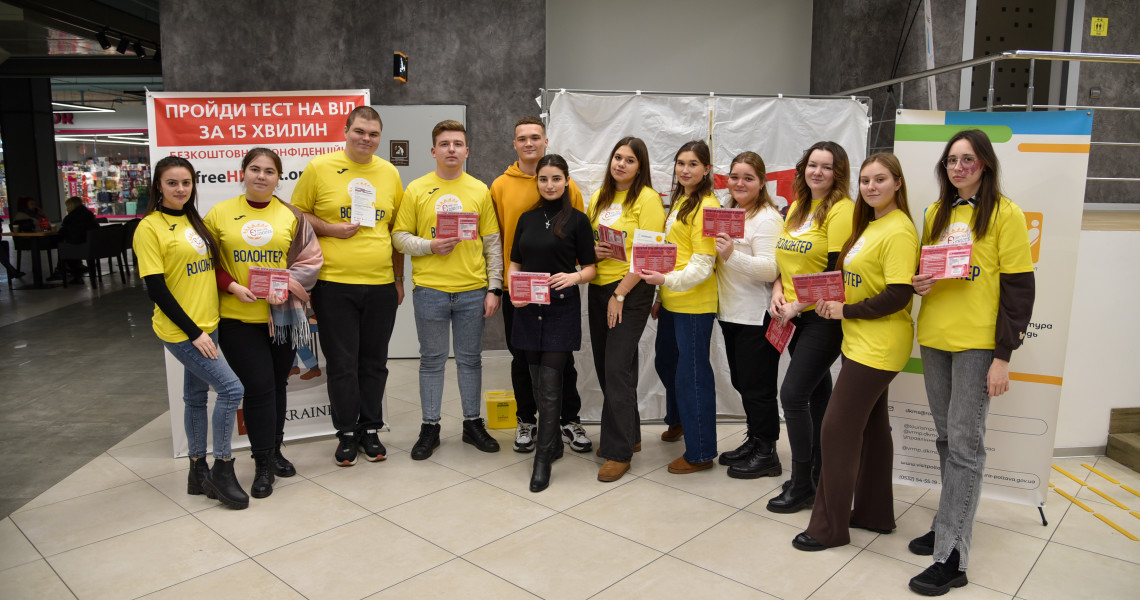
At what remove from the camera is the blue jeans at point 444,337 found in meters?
3.71

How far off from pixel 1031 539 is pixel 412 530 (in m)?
2.63

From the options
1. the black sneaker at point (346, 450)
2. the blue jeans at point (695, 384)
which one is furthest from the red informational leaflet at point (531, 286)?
the black sneaker at point (346, 450)

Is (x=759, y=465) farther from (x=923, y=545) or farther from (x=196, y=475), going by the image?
(x=196, y=475)

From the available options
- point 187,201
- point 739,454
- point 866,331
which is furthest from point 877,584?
point 187,201

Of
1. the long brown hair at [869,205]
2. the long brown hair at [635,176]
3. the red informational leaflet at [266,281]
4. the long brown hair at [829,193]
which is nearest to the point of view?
the long brown hair at [869,205]

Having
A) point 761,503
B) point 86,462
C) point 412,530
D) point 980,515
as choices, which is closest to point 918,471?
point 980,515

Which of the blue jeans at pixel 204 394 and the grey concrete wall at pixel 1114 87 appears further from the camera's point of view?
the grey concrete wall at pixel 1114 87

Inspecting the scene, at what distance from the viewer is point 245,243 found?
3.23m

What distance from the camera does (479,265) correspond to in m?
3.75

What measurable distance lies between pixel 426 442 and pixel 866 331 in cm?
238

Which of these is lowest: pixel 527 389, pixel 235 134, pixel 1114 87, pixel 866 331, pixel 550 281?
pixel 527 389

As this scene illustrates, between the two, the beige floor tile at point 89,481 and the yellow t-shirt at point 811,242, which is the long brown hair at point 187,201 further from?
the yellow t-shirt at point 811,242

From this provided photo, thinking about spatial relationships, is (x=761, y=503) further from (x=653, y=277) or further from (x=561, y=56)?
(x=561, y=56)

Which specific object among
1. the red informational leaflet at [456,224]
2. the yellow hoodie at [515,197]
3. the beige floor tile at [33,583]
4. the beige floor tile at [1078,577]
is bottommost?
the beige floor tile at [33,583]
